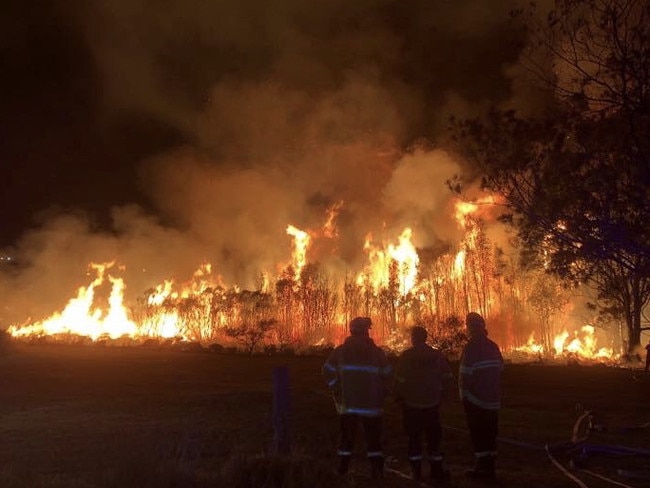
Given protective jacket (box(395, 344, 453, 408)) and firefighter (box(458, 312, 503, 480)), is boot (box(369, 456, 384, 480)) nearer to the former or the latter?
protective jacket (box(395, 344, 453, 408))

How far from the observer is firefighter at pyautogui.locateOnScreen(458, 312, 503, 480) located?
6668 mm

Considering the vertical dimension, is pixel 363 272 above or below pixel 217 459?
above

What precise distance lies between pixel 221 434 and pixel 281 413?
2.52m

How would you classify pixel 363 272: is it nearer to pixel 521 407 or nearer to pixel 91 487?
pixel 521 407

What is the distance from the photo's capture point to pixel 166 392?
16234 millimetres

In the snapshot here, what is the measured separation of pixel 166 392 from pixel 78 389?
9.54 feet

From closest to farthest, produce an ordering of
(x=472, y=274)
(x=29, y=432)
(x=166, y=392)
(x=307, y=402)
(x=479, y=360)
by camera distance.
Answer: (x=479, y=360), (x=29, y=432), (x=307, y=402), (x=166, y=392), (x=472, y=274)

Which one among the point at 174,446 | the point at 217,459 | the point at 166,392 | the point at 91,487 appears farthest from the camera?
the point at 166,392

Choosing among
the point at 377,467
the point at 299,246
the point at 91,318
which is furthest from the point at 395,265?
the point at 377,467

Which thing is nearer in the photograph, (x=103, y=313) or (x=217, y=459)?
(x=217, y=459)

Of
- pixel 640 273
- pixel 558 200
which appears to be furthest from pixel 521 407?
pixel 558 200

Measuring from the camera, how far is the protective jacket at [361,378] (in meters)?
6.64

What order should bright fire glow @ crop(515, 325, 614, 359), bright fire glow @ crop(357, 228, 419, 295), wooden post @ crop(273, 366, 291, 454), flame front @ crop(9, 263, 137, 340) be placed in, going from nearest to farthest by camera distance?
wooden post @ crop(273, 366, 291, 454)
bright fire glow @ crop(515, 325, 614, 359)
bright fire glow @ crop(357, 228, 419, 295)
flame front @ crop(9, 263, 137, 340)

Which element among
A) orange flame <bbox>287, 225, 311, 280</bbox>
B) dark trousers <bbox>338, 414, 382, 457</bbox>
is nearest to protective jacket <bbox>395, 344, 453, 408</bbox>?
dark trousers <bbox>338, 414, 382, 457</bbox>
